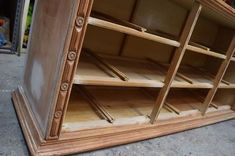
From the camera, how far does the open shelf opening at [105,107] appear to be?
123cm

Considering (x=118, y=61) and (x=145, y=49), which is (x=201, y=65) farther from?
(x=118, y=61)

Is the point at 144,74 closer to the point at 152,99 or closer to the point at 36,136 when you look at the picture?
the point at 152,99

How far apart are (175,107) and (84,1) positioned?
1258 millimetres

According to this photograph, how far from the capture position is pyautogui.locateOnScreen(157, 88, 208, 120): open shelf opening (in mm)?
1715

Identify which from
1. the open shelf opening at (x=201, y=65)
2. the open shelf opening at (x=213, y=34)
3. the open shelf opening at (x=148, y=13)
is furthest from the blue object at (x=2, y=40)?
the open shelf opening at (x=213, y=34)

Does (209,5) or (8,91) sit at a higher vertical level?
Result: (209,5)

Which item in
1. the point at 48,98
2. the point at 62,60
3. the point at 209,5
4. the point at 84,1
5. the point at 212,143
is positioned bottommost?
the point at 212,143

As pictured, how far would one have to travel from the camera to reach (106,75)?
3.97ft

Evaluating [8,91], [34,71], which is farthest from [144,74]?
[8,91]

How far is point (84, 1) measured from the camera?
863 millimetres

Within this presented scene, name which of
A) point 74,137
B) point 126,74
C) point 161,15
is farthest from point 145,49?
point 74,137

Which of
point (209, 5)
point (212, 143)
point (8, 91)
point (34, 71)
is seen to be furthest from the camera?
point (212, 143)

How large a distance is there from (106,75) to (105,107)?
326 mm

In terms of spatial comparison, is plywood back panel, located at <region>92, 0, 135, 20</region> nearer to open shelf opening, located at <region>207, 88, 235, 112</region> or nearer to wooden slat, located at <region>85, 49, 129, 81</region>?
wooden slat, located at <region>85, 49, 129, 81</region>
